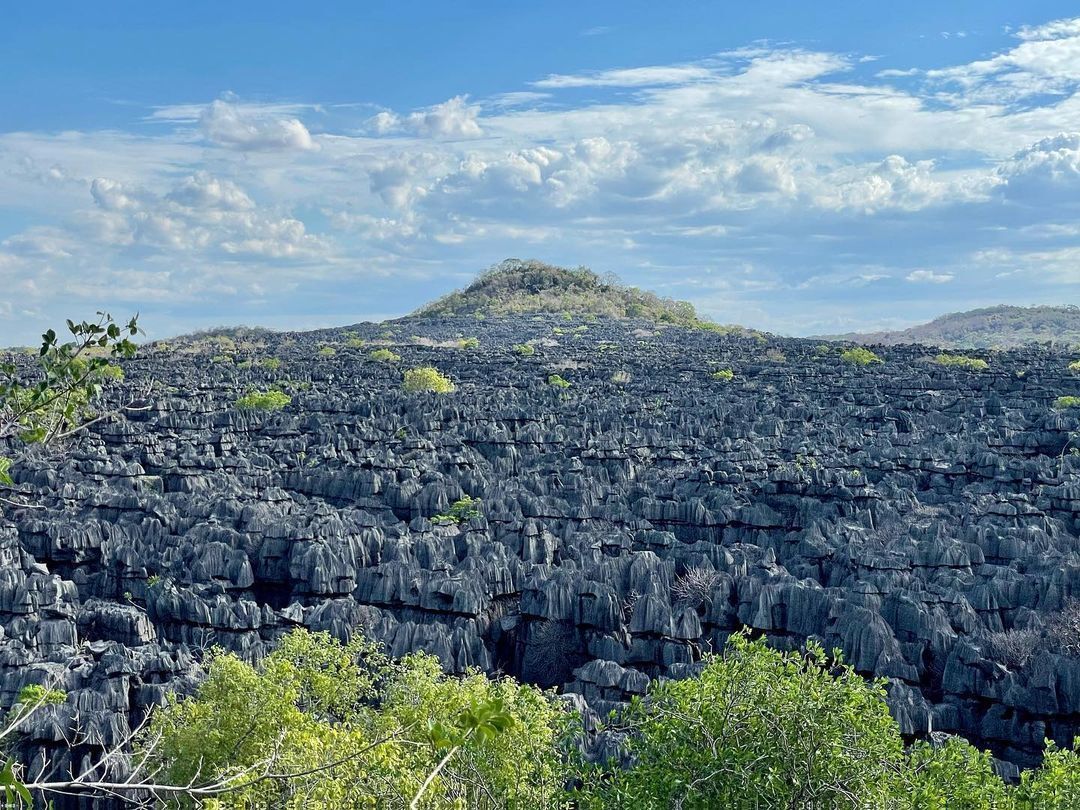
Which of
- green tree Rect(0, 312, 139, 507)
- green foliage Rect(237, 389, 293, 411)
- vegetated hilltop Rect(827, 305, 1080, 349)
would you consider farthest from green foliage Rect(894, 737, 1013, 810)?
vegetated hilltop Rect(827, 305, 1080, 349)

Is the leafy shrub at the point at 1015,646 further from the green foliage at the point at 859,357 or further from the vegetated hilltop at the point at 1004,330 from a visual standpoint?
the vegetated hilltop at the point at 1004,330

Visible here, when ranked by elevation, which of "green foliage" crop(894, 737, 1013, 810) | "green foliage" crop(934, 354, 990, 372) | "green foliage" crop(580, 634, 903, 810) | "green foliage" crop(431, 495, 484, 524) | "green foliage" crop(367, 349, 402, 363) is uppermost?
"green foliage" crop(367, 349, 402, 363)

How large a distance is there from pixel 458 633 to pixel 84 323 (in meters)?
18.3

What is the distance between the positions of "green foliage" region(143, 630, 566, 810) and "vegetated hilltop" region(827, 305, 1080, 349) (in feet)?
460

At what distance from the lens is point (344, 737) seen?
44.0 ft

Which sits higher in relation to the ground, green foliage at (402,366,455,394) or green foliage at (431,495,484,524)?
green foliage at (402,366,455,394)

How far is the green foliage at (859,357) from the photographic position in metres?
79.7

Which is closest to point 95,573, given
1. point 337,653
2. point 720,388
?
point 337,653

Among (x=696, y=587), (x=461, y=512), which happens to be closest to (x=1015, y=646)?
(x=696, y=587)

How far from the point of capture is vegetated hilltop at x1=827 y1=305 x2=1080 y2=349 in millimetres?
156125

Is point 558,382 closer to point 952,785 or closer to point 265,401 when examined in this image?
point 265,401

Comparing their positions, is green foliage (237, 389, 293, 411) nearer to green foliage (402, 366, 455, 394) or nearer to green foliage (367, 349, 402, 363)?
green foliage (402, 366, 455, 394)

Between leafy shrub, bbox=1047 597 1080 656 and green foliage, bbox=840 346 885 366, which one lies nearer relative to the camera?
leafy shrub, bbox=1047 597 1080 656

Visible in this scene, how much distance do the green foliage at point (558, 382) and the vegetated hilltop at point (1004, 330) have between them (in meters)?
91.3
